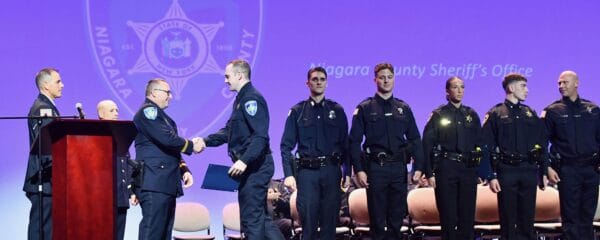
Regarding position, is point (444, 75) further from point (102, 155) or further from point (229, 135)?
point (102, 155)

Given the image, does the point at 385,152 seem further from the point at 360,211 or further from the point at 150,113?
the point at 150,113

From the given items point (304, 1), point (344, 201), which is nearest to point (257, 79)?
point (304, 1)

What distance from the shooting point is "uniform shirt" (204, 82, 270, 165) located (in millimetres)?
6328

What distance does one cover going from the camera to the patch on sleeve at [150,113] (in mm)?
6648

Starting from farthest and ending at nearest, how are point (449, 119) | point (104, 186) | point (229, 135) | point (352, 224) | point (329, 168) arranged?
point (352, 224) → point (449, 119) → point (329, 168) → point (229, 135) → point (104, 186)

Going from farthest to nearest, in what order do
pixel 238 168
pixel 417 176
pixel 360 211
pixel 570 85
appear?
pixel 570 85, pixel 360 211, pixel 417 176, pixel 238 168

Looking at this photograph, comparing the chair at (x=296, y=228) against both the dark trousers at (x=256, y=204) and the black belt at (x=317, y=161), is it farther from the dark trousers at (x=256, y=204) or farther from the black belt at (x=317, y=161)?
the dark trousers at (x=256, y=204)

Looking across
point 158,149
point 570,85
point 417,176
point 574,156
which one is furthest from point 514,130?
point 158,149

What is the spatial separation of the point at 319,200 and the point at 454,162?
4.21 ft

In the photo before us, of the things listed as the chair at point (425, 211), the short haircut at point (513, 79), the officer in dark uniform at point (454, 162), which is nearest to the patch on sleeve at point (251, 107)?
the officer in dark uniform at point (454, 162)

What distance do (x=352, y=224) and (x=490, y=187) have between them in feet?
4.56

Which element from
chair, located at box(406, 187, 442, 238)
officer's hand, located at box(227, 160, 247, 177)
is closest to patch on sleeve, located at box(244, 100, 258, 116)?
officer's hand, located at box(227, 160, 247, 177)

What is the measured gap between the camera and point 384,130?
7.60 meters

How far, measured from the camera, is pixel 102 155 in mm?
5742
